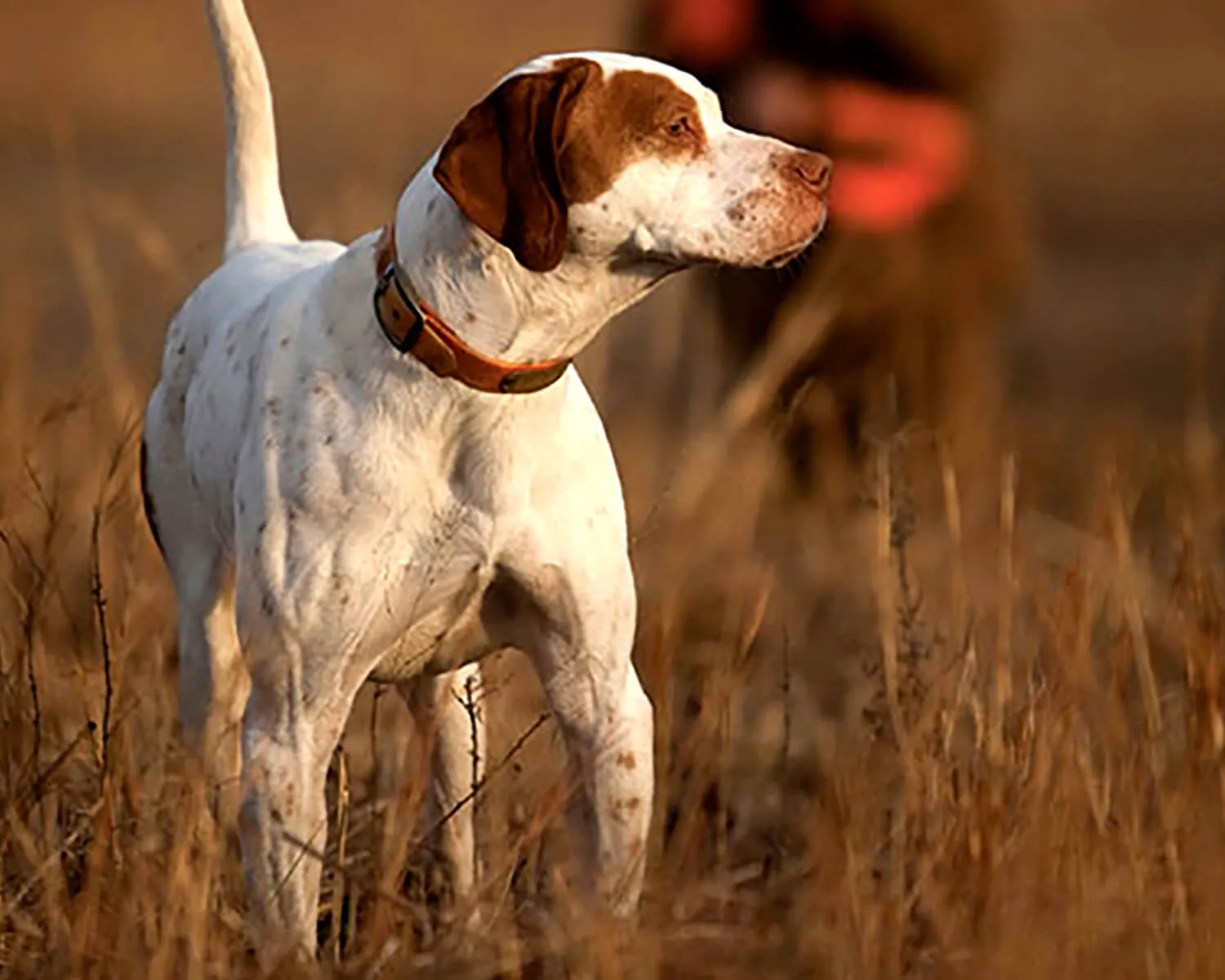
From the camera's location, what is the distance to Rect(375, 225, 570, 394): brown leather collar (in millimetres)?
4355

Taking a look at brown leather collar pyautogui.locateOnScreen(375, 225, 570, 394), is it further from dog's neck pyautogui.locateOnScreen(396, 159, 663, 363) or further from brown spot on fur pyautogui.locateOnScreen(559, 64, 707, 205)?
brown spot on fur pyautogui.locateOnScreen(559, 64, 707, 205)

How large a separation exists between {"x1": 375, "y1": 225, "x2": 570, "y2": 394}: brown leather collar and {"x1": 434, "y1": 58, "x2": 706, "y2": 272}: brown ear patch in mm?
176

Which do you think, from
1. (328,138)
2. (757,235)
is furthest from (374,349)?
(328,138)

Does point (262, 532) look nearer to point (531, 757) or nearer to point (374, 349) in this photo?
point (374, 349)

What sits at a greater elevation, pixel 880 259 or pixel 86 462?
pixel 880 259

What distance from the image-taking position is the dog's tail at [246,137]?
17.4 feet

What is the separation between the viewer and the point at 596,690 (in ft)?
14.8

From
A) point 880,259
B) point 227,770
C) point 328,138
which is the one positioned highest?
point 328,138

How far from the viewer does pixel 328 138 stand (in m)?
18.0

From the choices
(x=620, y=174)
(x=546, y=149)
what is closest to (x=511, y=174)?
(x=546, y=149)

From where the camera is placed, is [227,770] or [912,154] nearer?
[227,770]

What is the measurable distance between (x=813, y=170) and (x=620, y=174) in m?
0.31

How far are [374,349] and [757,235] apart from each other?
596mm

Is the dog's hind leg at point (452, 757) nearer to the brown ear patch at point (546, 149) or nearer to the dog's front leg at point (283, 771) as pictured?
the dog's front leg at point (283, 771)
